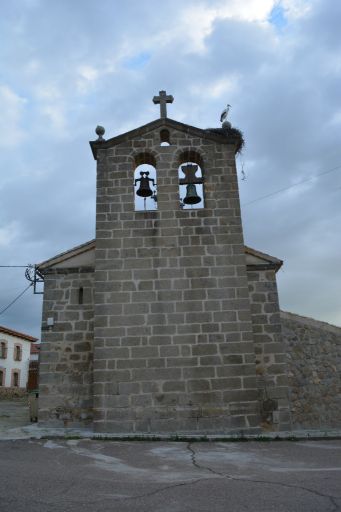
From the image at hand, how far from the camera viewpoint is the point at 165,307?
931 centimetres

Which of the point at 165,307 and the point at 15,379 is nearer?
the point at 165,307

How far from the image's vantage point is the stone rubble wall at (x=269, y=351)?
9367mm

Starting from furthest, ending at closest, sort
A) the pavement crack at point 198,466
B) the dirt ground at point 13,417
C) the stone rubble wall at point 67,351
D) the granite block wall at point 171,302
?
the dirt ground at point 13,417
the stone rubble wall at point 67,351
the granite block wall at point 171,302
the pavement crack at point 198,466

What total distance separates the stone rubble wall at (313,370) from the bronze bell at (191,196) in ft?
11.7

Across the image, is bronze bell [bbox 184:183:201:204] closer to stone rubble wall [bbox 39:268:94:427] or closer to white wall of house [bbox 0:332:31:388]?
stone rubble wall [bbox 39:268:94:427]

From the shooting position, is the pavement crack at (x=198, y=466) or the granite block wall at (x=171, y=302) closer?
the pavement crack at (x=198, y=466)

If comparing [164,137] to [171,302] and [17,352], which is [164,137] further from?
[17,352]

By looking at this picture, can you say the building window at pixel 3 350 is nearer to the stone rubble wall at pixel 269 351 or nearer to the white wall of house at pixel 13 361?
the white wall of house at pixel 13 361

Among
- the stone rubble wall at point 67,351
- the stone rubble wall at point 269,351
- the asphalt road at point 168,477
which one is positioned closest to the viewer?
the asphalt road at point 168,477

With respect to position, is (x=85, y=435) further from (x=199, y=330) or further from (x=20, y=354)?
(x=20, y=354)

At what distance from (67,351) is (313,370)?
5.71m

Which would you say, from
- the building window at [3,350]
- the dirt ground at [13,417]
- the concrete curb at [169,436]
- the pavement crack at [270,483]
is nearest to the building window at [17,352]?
the building window at [3,350]

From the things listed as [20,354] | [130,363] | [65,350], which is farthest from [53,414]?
[20,354]

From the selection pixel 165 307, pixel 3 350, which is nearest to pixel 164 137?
pixel 165 307
